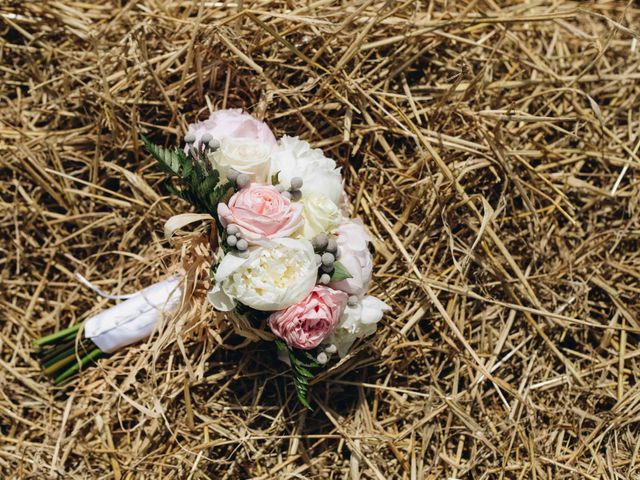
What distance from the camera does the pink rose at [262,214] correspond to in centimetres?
123

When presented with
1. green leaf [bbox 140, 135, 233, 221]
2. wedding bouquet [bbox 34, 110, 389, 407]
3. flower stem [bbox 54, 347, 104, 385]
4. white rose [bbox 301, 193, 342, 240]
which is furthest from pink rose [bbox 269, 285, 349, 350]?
flower stem [bbox 54, 347, 104, 385]

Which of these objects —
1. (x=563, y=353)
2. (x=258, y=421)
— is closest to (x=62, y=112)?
(x=258, y=421)

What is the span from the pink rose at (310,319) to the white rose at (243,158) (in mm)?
273

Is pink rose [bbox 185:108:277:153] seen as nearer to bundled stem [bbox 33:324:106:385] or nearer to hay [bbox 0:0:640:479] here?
hay [bbox 0:0:640:479]

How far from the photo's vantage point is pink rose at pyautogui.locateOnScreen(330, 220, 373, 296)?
1312 millimetres

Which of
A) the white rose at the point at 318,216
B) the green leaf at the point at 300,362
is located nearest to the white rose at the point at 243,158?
the white rose at the point at 318,216

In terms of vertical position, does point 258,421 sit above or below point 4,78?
below

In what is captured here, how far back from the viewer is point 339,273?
4.20 feet

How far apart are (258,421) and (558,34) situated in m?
1.37

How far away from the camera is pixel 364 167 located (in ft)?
5.43

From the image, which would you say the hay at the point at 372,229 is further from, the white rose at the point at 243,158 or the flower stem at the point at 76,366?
the white rose at the point at 243,158

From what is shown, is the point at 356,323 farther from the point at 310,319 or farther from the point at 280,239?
the point at 280,239

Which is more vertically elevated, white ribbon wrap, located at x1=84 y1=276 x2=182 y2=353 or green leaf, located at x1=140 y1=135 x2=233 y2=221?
green leaf, located at x1=140 y1=135 x2=233 y2=221

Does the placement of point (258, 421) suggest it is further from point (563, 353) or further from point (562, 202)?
point (562, 202)
